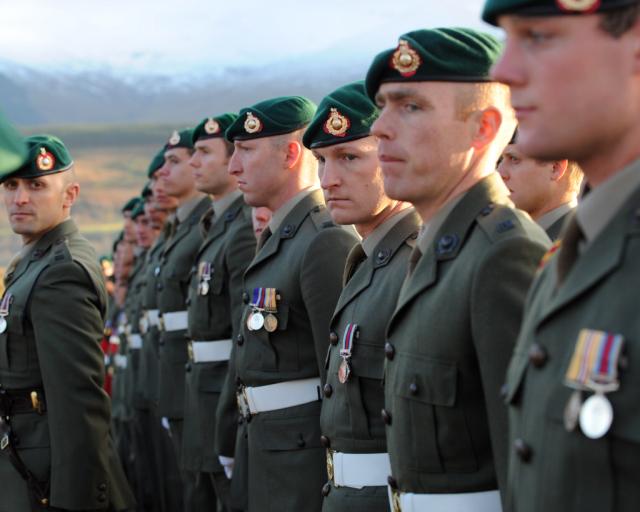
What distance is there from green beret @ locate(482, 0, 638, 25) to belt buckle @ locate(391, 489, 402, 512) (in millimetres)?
1440

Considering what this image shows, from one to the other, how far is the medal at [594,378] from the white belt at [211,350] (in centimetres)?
430

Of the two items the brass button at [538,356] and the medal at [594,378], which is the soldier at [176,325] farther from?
the medal at [594,378]

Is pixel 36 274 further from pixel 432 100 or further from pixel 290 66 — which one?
pixel 290 66

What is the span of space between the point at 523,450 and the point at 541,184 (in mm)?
2631

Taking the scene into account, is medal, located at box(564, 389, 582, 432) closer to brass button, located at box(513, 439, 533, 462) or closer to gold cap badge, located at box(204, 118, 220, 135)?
brass button, located at box(513, 439, 533, 462)

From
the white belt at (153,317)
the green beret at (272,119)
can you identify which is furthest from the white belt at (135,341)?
the green beret at (272,119)

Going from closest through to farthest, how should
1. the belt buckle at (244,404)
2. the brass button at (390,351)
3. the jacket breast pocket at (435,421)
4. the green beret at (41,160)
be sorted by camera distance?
the jacket breast pocket at (435,421) < the brass button at (390,351) < the belt buckle at (244,404) < the green beret at (41,160)

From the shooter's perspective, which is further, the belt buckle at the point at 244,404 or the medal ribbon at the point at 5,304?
the medal ribbon at the point at 5,304

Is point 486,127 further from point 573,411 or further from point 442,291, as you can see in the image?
point 573,411

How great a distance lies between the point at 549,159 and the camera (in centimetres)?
248

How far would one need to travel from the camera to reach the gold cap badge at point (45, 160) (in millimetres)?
6406

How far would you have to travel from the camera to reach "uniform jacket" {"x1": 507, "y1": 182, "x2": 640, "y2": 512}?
2213 mm

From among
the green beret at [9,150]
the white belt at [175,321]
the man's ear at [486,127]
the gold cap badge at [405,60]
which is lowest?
the white belt at [175,321]

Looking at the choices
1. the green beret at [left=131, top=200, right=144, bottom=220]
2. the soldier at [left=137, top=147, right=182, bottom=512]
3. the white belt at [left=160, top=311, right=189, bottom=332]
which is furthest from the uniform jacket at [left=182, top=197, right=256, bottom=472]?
the green beret at [left=131, top=200, right=144, bottom=220]
